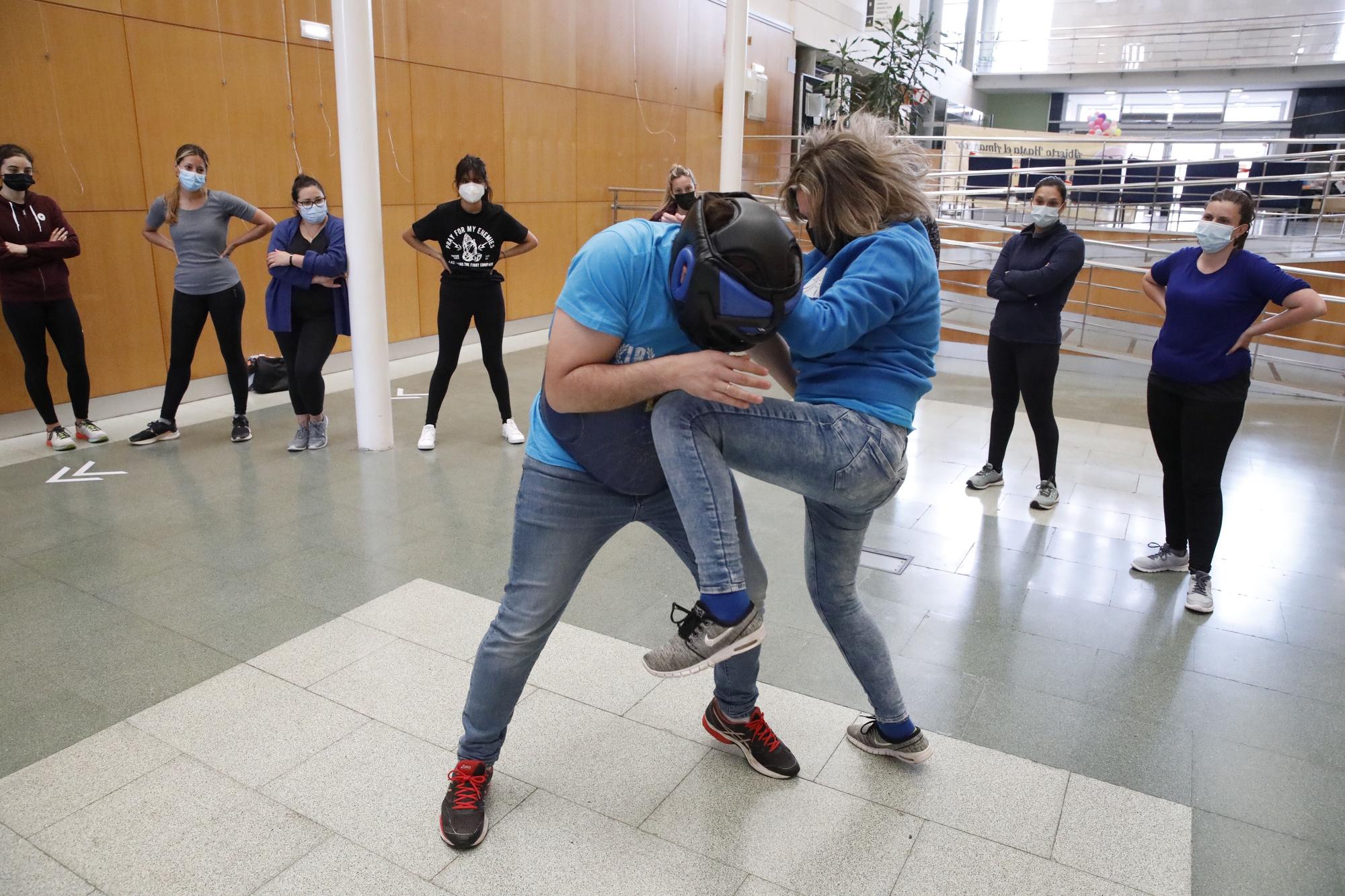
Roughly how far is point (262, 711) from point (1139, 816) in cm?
232

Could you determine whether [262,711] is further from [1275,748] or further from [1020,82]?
[1020,82]

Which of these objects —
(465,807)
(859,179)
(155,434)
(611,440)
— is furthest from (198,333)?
(859,179)

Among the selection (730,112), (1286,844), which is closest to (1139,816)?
(1286,844)

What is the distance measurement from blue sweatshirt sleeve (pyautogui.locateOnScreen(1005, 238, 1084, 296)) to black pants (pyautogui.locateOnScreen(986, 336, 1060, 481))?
28 cm

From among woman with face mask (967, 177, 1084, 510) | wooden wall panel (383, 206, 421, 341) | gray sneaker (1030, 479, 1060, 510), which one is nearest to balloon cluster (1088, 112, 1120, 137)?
wooden wall panel (383, 206, 421, 341)

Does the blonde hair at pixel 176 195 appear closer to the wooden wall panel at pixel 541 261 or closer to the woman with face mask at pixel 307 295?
the woman with face mask at pixel 307 295

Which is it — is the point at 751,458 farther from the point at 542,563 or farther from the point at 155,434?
the point at 155,434

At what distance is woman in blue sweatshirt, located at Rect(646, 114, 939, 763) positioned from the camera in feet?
5.58

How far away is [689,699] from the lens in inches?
104

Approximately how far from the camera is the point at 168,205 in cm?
505

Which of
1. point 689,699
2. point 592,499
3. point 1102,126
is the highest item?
point 1102,126

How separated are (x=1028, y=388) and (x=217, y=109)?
5567 mm

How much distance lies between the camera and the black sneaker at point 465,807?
198 cm

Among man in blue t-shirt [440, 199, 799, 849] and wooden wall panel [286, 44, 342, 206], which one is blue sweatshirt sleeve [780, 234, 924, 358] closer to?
man in blue t-shirt [440, 199, 799, 849]
